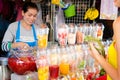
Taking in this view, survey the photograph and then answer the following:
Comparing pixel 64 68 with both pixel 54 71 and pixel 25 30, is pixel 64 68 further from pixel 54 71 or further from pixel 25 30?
pixel 25 30

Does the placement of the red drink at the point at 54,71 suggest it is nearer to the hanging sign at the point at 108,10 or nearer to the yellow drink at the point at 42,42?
the yellow drink at the point at 42,42

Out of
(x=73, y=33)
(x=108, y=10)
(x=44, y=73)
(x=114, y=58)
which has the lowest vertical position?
(x=44, y=73)

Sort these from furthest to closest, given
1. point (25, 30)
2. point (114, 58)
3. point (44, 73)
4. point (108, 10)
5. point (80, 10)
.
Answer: point (80, 10) < point (108, 10) < point (25, 30) < point (44, 73) < point (114, 58)

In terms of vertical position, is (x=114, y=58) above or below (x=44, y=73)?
above

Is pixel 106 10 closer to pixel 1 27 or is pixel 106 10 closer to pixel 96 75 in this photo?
pixel 96 75

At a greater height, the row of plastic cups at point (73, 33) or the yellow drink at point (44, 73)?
the row of plastic cups at point (73, 33)

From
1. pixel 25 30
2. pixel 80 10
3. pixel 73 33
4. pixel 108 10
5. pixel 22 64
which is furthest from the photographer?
pixel 80 10

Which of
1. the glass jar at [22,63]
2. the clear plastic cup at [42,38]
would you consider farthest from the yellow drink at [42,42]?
the glass jar at [22,63]

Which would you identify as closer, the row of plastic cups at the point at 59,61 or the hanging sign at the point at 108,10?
the row of plastic cups at the point at 59,61

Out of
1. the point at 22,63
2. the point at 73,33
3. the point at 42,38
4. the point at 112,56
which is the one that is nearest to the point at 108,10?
the point at 73,33

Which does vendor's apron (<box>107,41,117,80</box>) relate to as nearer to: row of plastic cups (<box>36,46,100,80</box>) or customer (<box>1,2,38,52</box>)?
row of plastic cups (<box>36,46,100,80</box>)

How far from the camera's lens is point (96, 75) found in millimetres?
2012

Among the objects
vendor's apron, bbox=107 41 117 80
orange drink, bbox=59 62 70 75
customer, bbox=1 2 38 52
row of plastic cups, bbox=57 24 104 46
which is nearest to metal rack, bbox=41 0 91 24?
customer, bbox=1 2 38 52

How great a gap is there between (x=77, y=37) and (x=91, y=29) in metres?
0.14
